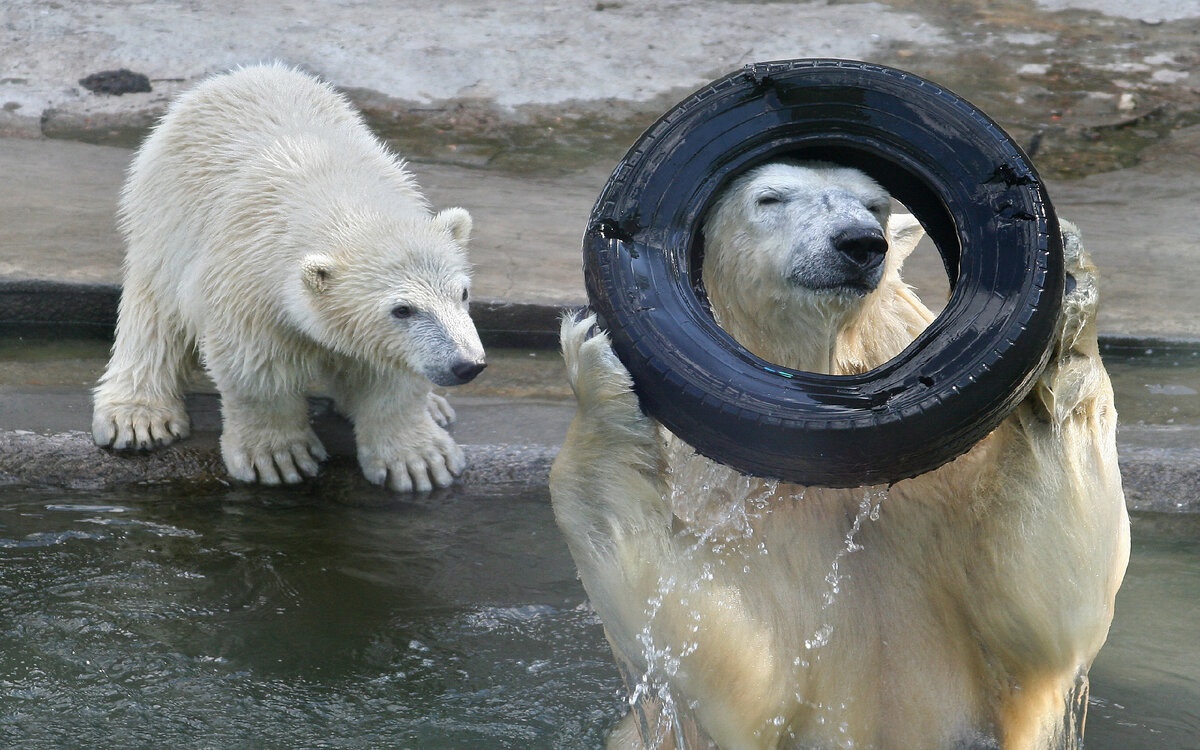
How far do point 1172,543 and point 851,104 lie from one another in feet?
6.18

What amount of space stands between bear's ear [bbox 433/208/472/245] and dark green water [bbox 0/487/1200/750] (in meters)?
0.76

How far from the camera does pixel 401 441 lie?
11.4 feet

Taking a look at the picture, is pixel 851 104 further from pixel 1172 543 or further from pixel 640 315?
pixel 1172 543

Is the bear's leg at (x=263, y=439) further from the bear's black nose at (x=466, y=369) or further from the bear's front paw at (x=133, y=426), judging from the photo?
the bear's black nose at (x=466, y=369)

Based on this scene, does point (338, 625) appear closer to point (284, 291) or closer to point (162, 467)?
point (162, 467)

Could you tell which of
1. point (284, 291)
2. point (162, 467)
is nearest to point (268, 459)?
point (162, 467)

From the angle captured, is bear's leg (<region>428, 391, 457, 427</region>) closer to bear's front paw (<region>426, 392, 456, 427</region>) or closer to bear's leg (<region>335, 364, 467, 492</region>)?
bear's front paw (<region>426, 392, 456, 427</region>)

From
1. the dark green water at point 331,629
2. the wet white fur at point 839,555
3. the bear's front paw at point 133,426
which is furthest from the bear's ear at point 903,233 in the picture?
the bear's front paw at point 133,426

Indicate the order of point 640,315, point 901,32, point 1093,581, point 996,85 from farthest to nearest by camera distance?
1. point 901,32
2. point 996,85
3. point 1093,581
4. point 640,315

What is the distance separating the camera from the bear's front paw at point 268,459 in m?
3.40

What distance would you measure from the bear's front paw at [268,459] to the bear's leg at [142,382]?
224mm

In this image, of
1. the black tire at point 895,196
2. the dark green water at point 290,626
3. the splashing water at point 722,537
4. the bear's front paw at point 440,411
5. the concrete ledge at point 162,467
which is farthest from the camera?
the bear's front paw at point 440,411

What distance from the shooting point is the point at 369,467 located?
3504mm

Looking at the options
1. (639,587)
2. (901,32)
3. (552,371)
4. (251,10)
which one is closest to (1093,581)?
(639,587)
